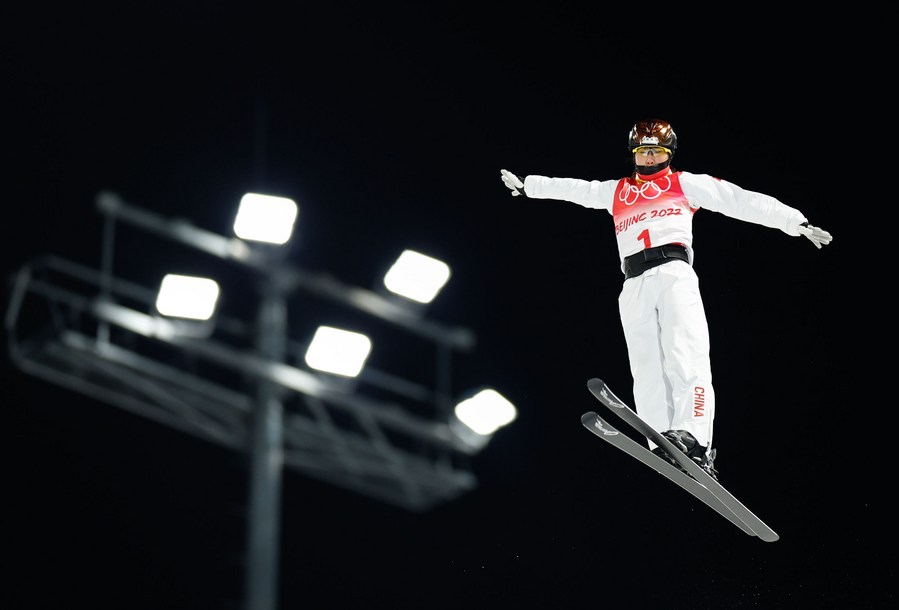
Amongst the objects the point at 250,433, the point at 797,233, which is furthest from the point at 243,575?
the point at 797,233

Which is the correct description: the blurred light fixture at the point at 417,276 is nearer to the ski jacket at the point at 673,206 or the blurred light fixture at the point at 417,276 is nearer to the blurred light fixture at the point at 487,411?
the blurred light fixture at the point at 487,411

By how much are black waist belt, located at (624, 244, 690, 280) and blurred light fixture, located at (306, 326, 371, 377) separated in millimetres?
8213

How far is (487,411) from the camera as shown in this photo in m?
15.3

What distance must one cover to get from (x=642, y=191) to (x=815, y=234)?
852 millimetres

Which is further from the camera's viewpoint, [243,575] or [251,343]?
[251,343]

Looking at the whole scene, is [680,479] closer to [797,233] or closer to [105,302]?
[797,233]

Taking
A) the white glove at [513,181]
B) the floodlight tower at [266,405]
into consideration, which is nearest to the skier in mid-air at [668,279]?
the white glove at [513,181]

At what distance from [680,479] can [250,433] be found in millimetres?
7692

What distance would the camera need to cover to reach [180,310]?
529 inches

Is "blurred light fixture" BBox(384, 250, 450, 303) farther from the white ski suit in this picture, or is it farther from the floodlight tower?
the white ski suit

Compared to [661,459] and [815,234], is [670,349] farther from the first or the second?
[815,234]

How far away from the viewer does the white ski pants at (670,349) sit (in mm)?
6145

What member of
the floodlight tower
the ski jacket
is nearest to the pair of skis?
the ski jacket

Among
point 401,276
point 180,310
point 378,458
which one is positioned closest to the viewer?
point 180,310
